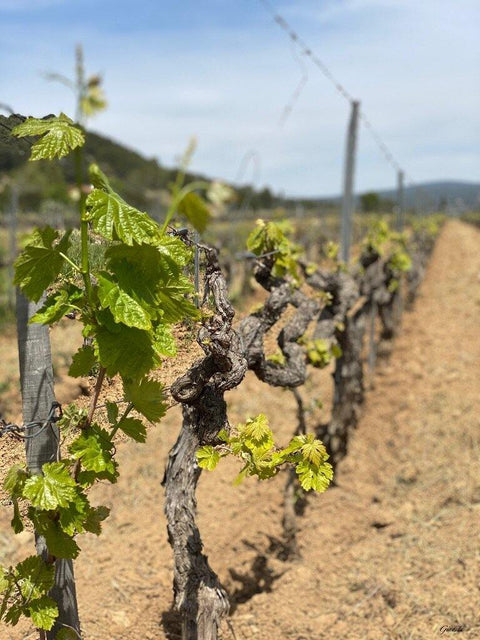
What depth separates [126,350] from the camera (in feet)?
5.28

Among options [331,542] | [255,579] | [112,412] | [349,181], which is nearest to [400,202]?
[349,181]

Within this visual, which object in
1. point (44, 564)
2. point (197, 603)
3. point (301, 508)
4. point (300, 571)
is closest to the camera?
point (44, 564)

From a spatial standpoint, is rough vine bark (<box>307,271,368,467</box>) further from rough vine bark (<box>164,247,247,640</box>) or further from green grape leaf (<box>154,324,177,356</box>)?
green grape leaf (<box>154,324,177,356</box>)

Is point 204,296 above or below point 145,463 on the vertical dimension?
above

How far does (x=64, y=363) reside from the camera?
7137 mm

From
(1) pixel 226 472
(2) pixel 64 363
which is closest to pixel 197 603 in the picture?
(1) pixel 226 472

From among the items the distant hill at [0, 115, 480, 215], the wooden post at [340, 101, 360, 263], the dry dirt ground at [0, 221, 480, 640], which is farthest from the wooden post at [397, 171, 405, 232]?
the dry dirt ground at [0, 221, 480, 640]

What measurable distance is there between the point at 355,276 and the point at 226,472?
2.23 meters

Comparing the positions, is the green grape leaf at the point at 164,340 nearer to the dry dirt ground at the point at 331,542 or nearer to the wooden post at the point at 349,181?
the dry dirt ground at the point at 331,542

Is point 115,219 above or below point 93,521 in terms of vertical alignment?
above

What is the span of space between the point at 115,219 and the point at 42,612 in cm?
121

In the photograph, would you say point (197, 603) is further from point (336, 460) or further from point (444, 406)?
point (444, 406)

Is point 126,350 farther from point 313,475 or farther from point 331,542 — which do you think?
point 331,542

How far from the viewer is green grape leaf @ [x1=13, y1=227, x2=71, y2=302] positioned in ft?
5.07
